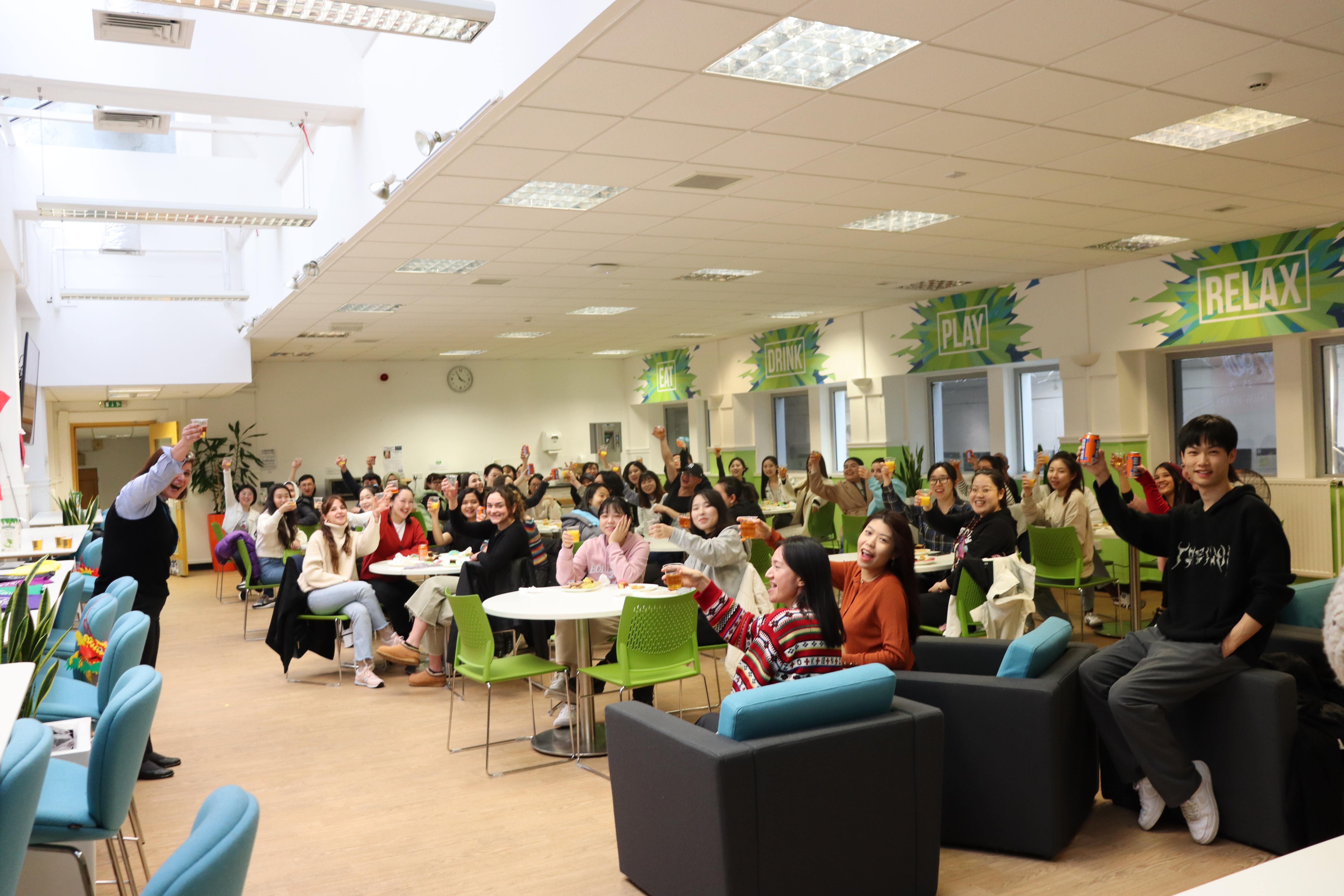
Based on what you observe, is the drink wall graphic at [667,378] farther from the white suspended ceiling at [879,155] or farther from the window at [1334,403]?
the window at [1334,403]

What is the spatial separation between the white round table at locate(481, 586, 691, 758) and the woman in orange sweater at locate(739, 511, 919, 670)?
1.11m

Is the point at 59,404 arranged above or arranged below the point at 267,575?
above

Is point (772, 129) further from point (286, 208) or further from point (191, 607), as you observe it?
point (191, 607)

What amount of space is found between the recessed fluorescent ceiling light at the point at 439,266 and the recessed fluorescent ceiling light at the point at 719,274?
1929 millimetres

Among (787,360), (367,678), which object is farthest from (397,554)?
(787,360)

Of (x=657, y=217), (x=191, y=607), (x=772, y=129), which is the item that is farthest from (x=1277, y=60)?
(x=191, y=607)

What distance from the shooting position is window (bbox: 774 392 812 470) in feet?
46.4

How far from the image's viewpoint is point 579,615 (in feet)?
15.1

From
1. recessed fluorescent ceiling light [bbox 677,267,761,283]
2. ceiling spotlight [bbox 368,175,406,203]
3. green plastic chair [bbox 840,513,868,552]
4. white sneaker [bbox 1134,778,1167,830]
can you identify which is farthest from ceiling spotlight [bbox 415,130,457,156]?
green plastic chair [bbox 840,513,868,552]

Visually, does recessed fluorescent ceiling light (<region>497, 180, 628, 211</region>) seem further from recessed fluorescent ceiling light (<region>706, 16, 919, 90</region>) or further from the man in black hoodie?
the man in black hoodie

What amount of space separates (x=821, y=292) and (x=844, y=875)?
7.73 m

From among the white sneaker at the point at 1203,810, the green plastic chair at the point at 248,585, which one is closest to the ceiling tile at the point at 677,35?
the white sneaker at the point at 1203,810

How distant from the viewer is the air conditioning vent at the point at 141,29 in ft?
14.8

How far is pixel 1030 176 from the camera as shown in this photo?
5617mm
